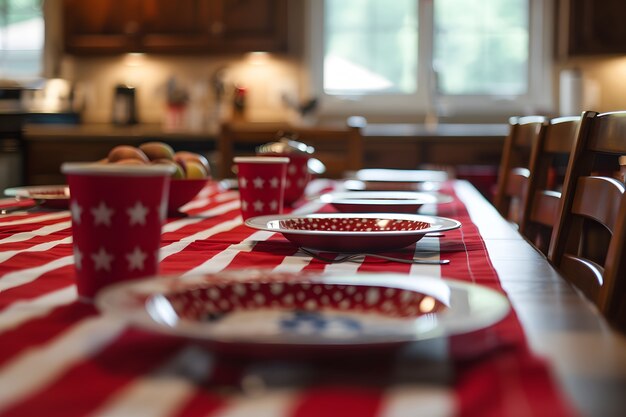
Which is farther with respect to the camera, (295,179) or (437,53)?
(437,53)

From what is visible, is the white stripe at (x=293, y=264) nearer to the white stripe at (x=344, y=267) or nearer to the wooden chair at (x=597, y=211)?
the white stripe at (x=344, y=267)

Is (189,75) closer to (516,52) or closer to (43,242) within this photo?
(516,52)

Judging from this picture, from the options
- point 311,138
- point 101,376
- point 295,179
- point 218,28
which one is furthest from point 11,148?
point 101,376

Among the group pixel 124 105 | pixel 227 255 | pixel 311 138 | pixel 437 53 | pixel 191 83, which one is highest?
pixel 437 53

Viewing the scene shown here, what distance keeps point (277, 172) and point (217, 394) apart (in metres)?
0.82

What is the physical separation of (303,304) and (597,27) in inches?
158

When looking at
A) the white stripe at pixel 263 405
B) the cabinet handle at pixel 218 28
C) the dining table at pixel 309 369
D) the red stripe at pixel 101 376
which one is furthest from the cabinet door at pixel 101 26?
the white stripe at pixel 263 405

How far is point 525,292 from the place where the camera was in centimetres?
70

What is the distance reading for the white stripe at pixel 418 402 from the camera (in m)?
0.38

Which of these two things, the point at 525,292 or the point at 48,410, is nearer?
the point at 48,410

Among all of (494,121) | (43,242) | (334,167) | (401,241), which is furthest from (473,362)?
(494,121)

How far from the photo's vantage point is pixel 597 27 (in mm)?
4203

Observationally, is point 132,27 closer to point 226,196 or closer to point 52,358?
point 226,196

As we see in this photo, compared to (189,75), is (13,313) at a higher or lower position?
lower
